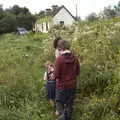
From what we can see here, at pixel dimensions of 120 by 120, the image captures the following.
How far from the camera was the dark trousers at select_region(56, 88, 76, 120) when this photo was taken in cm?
681

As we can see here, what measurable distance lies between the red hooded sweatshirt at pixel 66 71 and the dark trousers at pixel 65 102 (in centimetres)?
10

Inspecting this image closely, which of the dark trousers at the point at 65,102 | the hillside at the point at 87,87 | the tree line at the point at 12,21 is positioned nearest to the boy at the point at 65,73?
the dark trousers at the point at 65,102

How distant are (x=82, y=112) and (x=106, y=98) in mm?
535

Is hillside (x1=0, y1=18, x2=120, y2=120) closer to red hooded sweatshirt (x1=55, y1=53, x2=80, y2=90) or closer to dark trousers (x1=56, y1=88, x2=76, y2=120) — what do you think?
dark trousers (x1=56, y1=88, x2=76, y2=120)

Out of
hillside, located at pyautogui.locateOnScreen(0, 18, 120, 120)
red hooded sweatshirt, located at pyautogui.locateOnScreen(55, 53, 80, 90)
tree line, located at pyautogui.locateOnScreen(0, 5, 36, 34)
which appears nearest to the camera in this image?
red hooded sweatshirt, located at pyautogui.locateOnScreen(55, 53, 80, 90)

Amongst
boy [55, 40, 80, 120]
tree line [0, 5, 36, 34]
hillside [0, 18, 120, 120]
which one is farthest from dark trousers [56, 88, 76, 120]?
Answer: tree line [0, 5, 36, 34]

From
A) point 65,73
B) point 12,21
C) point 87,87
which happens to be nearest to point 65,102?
point 65,73

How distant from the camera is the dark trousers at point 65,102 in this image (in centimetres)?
681

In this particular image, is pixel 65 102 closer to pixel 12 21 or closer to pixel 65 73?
pixel 65 73

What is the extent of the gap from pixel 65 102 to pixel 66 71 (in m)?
0.58

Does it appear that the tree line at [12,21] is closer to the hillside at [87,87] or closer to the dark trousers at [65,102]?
the hillside at [87,87]

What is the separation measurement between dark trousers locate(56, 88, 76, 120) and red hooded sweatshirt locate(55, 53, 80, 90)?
10cm

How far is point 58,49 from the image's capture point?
7289mm

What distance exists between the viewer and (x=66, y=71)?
6723 mm
